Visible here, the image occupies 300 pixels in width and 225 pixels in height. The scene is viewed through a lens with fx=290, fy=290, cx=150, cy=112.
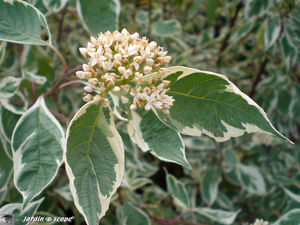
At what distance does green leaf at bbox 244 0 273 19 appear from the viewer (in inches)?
63.4

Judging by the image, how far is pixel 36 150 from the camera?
84 centimetres

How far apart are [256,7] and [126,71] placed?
1.21 m

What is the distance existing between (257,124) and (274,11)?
131cm

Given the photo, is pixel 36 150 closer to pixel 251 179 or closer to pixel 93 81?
pixel 93 81

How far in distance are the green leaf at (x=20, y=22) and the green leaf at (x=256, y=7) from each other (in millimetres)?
1166

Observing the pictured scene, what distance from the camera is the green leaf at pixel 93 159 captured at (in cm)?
71

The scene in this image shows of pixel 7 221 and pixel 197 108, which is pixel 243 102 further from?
pixel 7 221

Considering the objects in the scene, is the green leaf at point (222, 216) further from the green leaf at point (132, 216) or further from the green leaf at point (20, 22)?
the green leaf at point (20, 22)

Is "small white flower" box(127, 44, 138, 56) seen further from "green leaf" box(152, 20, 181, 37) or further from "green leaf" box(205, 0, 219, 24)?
"green leaf" box(205, 0, 219, 24)

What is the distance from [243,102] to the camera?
28.9 inches

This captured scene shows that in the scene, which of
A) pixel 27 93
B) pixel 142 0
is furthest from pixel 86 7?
pixel 142 0

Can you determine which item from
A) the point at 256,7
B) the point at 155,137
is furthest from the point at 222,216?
the point at 256,7

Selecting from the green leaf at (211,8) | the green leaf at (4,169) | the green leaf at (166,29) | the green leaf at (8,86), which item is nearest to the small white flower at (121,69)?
the green leaf at (8,86)

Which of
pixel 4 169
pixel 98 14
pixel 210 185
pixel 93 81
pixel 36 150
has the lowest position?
pixel 210 185
